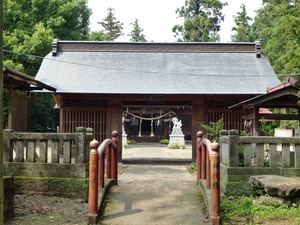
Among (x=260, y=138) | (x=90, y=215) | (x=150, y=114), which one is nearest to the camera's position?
(x=90, y=215)

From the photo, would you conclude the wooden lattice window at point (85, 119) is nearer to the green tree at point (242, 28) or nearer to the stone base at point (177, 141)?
the stone base at point (177, 141)

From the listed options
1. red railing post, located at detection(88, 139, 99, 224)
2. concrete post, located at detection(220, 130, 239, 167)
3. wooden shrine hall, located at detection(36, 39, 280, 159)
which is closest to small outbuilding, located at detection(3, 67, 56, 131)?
wooden shrine hall, located at detection(36, 39, 280, 159)

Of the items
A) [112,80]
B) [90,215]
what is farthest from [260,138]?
[112,80]

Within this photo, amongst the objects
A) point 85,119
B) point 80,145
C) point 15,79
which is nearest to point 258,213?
point 80,145

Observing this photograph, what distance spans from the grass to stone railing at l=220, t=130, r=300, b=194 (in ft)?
1.82

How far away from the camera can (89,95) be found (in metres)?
14.1

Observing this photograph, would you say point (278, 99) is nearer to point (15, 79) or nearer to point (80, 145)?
point (80, 145)

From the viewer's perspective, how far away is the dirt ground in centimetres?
589

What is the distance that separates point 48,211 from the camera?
638 centimetres

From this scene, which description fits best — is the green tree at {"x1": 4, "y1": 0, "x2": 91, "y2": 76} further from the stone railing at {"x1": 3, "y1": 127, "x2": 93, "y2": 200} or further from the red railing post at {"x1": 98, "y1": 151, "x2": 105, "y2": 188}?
the red railing post at {"x1": 98, "y1": 151, "x2": 105, "y2": 188}

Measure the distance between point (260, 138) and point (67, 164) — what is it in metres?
3.84

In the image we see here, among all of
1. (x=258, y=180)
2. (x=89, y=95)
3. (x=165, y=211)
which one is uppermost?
(x=89, y=95)

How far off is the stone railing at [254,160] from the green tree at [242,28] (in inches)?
1245

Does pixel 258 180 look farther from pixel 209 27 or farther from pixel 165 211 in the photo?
pixel 209 27
